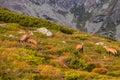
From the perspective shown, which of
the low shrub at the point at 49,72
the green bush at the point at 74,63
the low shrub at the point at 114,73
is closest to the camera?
the low shrub at the point at 49,72

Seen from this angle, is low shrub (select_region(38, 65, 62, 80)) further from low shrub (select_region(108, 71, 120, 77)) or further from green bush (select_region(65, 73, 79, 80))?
low shrub (select_region(108, 71, 120, 77))

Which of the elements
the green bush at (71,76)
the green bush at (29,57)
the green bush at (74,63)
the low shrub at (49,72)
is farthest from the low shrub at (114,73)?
the green bush at (29,57)

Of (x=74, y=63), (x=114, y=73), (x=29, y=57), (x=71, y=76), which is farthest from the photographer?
(x=74, y=63)

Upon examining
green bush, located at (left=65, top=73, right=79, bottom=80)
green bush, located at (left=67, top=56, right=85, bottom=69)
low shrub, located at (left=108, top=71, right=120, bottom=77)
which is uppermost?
green bush, located at (left=67, top=56, right=85, bottom=69)

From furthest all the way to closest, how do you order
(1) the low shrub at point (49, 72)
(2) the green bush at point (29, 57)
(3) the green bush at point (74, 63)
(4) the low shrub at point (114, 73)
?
1. (3) the green bush at point (74, 63)
2. (4) the low shrub at point (114, 73)
3. (2) the green bush at point (29, 57)
4. (1) the low shrub at point (49, 72)

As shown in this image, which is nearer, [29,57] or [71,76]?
[71,76]

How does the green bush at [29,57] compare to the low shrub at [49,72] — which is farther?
the green bush at [29,57]

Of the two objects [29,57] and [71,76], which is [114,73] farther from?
[29,57]

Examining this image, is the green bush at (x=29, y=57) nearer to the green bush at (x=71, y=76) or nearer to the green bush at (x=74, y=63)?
the green bush at (x=74, y=63)

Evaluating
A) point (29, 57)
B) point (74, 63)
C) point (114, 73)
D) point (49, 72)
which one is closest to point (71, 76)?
point (49, 72)

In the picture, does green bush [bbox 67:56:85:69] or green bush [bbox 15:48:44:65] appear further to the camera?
green bush [bbox 67:56:85:69]

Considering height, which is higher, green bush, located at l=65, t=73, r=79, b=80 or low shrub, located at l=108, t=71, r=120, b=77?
low shrub, located at l=108, t=71, r=120, b=77

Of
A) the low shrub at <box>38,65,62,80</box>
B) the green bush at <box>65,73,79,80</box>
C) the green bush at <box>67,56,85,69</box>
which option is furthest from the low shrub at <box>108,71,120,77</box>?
the low shrub at <box>38,65,62,80</box>

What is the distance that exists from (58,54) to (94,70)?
6.02 metres
